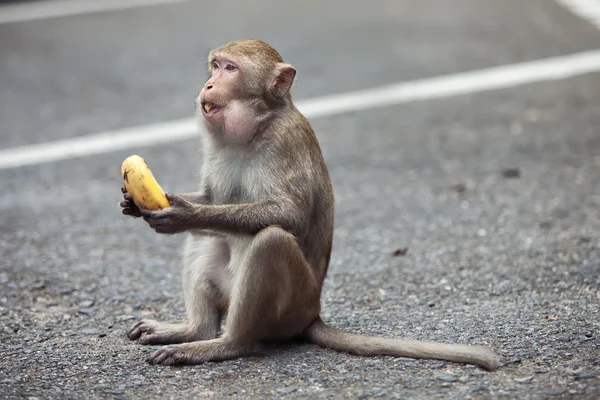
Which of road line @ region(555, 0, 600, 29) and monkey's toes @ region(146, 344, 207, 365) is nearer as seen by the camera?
monkey's toes @ region(146, 344, 207, 365)

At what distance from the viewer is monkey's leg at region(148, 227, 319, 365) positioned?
402 cm

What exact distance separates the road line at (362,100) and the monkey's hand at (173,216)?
3886 mm

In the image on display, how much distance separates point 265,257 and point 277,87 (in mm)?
790

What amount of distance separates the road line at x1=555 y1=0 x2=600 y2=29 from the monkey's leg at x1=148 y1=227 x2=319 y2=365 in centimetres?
707

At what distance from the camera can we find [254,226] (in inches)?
162

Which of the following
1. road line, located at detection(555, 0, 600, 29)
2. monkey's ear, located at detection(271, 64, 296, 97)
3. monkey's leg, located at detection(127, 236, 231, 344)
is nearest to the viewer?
monkey's ear, located at detection(271, 64, 296, 97)

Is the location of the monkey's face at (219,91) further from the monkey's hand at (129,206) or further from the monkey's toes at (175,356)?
the monkey's toes at (175,356)

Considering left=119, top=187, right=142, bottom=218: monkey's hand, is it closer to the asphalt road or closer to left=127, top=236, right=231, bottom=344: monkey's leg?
left=127, top=236, right=231, bottom=344: monkey's leg

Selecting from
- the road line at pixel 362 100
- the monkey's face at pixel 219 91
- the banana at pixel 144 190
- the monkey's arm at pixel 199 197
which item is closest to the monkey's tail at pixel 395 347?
the monkey's arm at pixel 199 197

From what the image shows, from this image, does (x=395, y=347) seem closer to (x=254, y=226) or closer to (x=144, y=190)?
(x=254, y=226)

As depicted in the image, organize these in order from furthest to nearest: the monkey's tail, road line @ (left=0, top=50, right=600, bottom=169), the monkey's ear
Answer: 1. road line @ (left=0, top=50, right=600, bottom=169)
2. the monkey's ear
3. the monkey's tail

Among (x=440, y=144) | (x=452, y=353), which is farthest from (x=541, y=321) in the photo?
(x=440, y=144)

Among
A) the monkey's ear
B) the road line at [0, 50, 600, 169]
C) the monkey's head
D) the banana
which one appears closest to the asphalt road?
the road line at [0, 50, 600, 169]

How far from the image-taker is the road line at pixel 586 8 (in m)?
10.4
